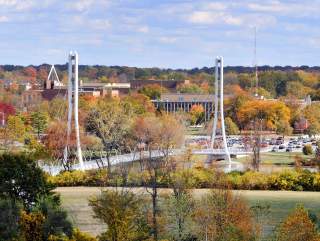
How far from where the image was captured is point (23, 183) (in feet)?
87.2

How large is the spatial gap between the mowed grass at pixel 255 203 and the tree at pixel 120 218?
3.81 meters

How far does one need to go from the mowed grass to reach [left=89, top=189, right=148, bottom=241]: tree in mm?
3807

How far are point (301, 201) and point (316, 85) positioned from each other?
84.1 metres

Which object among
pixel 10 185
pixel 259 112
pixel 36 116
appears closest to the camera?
pixel 10 185

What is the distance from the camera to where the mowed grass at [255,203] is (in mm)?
27952

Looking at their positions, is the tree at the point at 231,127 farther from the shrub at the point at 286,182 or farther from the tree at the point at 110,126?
the shrub at the point at 286,182

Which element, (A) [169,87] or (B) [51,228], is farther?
(A) [169,87]

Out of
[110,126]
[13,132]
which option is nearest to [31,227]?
[110,126]

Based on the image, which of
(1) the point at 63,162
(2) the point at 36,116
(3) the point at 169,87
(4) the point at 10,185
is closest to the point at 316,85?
(3) the point at 169,87

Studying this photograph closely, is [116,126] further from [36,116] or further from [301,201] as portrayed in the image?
[301,201]

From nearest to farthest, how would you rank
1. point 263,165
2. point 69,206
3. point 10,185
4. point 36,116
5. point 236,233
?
point 236,233, point 10,185, point 69,206, point 263,165, point 36,116

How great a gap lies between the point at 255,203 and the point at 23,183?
10.7 metres

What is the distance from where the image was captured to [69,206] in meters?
33.1

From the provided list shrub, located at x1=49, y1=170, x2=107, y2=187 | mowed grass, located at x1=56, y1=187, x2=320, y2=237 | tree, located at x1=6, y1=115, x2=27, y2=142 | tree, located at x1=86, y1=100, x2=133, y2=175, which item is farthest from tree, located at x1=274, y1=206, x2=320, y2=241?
tree, located at x1=6, y1=115, x2=27, y2=142
